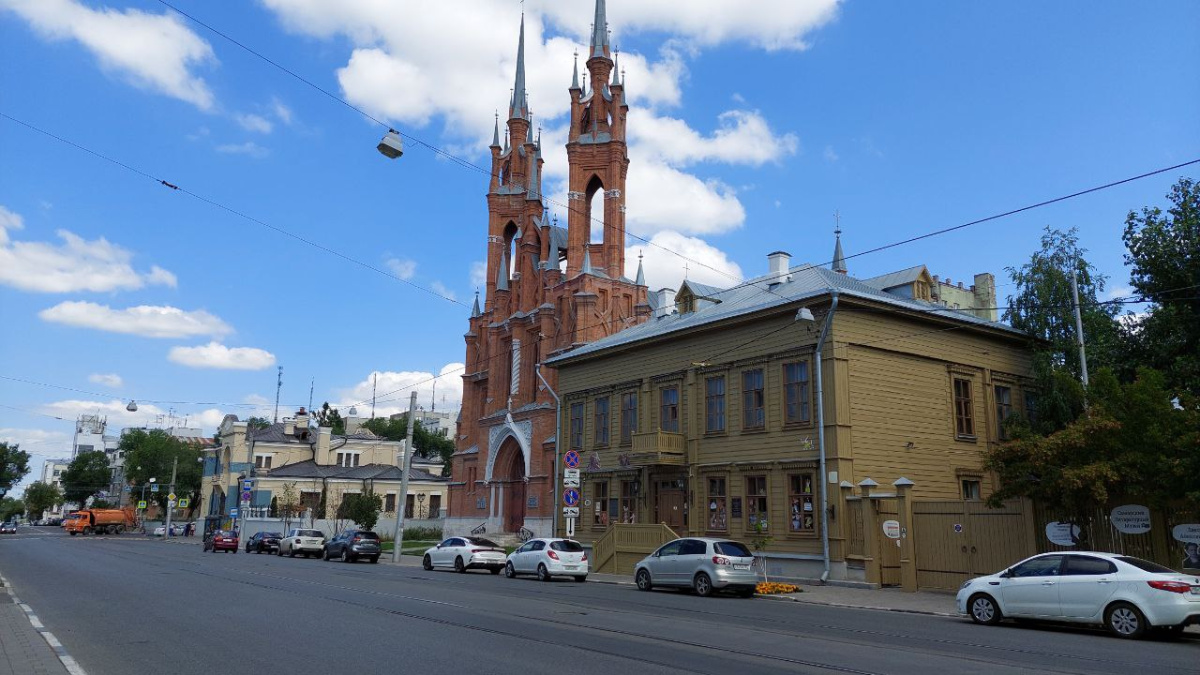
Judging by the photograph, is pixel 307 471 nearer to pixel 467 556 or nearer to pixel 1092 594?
pixel 467 556

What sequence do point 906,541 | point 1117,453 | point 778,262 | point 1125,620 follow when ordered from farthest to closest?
1. point 778,262
2. point 906,541
3. point 1117,453
4. point 1125,620

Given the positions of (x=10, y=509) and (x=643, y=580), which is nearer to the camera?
(x=643, y=580)

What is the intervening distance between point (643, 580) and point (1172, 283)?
21.6 m

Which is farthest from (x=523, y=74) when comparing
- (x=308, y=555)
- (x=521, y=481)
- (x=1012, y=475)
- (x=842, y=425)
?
(x=1012, y=475)

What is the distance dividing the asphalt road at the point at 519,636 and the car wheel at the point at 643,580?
304 centimetres

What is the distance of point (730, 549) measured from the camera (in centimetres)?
2194

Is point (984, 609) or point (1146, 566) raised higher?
point (1146, 566)

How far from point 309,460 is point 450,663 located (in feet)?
242

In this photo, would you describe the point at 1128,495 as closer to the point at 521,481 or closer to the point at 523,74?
the point at 521,481

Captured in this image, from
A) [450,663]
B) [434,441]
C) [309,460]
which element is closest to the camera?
[450,663]

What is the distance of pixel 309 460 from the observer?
78250 mm

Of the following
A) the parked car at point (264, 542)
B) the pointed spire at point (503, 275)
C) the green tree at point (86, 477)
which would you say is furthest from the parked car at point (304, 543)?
the green tree at point (86, 477)

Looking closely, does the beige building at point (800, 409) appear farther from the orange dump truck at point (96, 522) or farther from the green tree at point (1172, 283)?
the orange dump truck at point (96, 522)

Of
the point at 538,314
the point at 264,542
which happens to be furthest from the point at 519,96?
the point at 264,542
